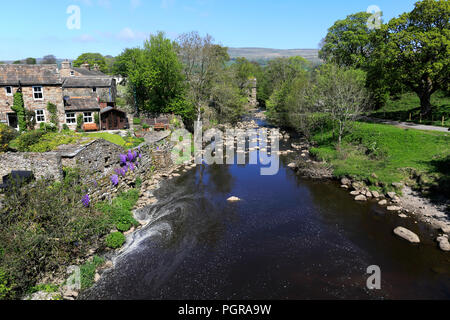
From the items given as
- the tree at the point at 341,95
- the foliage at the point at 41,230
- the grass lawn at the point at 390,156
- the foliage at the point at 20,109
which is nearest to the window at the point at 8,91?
the foliage at the point at 20,109

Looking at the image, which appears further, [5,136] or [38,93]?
[38,93]

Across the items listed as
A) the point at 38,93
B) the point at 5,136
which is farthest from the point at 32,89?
the point at 5,136

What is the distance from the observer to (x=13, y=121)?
31.6m

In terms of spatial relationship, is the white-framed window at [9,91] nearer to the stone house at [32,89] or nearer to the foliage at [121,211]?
the stone house at [32,89]

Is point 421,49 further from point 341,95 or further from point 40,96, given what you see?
point 40,96

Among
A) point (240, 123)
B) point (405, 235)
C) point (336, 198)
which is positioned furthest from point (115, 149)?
point (240, 123)

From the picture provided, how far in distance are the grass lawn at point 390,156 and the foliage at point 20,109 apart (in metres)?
32.2

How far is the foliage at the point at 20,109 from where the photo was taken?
30.8m

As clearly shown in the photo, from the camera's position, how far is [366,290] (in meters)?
13.8

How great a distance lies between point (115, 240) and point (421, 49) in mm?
37718

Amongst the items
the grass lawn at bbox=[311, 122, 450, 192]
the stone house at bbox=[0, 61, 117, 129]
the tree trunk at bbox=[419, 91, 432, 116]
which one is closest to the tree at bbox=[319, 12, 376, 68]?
the tree trunk at bbox=[419, 91, 432, 116]
